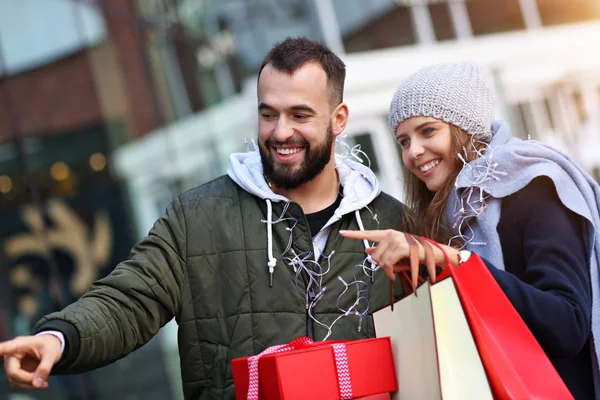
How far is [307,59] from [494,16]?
1320cm

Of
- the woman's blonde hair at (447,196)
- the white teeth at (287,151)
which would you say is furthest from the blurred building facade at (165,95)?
the woman's blonde hair at (447,196)

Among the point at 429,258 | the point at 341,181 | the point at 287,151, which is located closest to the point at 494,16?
the point at 341,181

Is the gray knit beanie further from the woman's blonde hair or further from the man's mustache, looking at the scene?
the man's mustache

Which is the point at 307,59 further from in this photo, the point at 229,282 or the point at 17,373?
the point at 17,373

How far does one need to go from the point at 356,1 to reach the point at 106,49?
637 cm

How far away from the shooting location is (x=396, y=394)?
2.96 metres

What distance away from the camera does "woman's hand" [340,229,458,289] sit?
276cm

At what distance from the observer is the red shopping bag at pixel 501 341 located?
263 cm

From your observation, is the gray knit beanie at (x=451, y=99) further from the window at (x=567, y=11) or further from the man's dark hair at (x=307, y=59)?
the window at (x=567, y=11)

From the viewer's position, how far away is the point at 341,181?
3.92 m

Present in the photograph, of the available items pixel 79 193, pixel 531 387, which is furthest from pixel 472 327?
pixel 79 193

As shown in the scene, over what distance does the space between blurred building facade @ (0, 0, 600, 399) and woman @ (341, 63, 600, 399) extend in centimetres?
514

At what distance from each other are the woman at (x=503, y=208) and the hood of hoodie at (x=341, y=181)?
0.19 m

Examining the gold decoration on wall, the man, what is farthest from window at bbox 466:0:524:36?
the man
